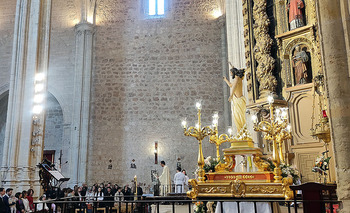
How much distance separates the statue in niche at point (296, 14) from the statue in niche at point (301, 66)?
642 mm

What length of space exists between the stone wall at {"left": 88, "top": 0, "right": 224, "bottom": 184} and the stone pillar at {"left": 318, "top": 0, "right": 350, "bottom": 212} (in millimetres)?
13679

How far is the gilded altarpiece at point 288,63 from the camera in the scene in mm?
9062

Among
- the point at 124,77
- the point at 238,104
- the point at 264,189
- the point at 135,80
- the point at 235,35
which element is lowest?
the point at 264,189

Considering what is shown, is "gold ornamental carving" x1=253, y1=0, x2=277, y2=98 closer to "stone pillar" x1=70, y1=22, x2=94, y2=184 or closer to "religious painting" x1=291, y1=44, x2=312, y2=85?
"religious painting" x1=291, y1=44, x2=312, y2=85

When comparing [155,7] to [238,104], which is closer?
[238,104]

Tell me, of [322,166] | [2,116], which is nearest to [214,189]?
[322,166]

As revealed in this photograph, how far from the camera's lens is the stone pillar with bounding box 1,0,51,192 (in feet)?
35.7

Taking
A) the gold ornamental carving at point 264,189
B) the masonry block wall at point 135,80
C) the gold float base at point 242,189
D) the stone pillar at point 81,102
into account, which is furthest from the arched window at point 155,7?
the gold ornamental carving at point 264,189

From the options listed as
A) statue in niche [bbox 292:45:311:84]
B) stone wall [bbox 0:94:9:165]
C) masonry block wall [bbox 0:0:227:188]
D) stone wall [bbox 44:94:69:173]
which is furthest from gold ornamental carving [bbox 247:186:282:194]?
stone wall [bbox 0:94:9:165]

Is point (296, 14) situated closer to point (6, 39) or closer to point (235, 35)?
point (235, 35)

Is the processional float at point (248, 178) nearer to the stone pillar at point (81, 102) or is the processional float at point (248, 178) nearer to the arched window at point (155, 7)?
the stone pillar at point (81, 102)

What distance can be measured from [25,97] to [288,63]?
858 cm

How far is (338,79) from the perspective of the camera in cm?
364

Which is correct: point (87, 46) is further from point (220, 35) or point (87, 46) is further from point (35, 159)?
point (35, 159)
